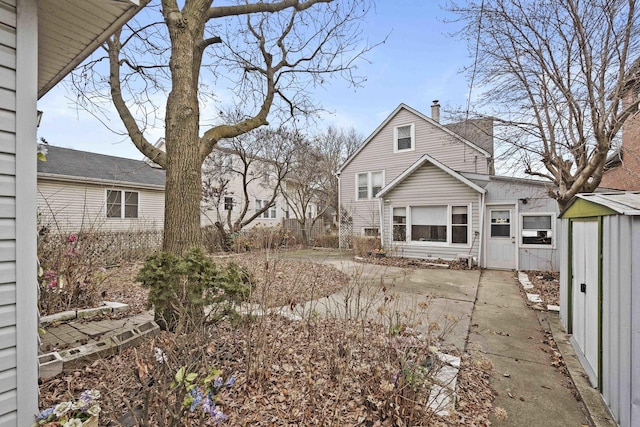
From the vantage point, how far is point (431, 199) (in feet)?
37.1

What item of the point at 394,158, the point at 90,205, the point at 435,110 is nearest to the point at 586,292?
the point at 394,158

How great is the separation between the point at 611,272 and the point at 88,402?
14.0ft

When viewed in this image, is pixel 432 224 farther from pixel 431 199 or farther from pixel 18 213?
pixel 18 213

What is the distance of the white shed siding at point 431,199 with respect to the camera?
34.3 ft

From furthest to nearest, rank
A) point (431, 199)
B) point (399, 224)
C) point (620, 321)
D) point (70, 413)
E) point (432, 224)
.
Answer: point (399, 224) < point (432, 224) < point (431, 199) < point (620, 321) < point (70, 413)

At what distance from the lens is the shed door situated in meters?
3.14

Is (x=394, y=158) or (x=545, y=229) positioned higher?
(x=394, y=158)

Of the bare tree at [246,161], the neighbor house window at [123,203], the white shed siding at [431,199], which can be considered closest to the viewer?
the white shed siding at [431,199]

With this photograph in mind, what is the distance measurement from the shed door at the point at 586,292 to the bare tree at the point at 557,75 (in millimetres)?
2741

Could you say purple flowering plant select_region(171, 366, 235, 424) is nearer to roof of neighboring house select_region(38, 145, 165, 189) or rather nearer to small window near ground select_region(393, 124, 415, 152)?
roof of neighboring house select_region(38, 145, 165, 189)

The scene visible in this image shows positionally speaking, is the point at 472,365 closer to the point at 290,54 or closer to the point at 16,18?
the point at 16,18

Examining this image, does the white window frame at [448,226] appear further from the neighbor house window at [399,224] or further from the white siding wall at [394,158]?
the white siding wall at [394,158]

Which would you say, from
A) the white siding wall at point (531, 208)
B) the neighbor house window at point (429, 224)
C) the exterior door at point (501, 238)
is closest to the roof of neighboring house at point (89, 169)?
the neighbor house window at point (429, 224)

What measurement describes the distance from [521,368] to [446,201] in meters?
8.15
